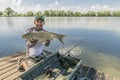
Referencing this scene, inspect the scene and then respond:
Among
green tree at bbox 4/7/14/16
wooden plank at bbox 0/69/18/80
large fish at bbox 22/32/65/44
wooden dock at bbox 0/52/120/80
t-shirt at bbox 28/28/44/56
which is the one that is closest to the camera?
large fish at bbox 22/32/65/44

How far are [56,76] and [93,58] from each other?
718 cm

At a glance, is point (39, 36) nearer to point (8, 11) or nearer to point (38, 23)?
point (38, 23)

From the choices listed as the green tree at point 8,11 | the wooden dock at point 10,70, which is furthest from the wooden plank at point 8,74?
the green tree at point 8,11

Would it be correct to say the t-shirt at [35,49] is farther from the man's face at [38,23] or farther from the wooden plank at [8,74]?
the wooden plank at [8,74]

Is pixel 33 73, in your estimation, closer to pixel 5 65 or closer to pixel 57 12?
pixel 5 65

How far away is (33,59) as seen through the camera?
5.18 m

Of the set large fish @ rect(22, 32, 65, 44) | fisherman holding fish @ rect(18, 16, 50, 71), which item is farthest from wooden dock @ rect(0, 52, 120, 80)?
large fish @ rect(22, 32, 65, 44)

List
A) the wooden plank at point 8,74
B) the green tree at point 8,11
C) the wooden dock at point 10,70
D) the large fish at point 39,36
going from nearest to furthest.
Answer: the large fish at point 39,36 → the wooden plank at point 8,74 → the wooden dock at point 10,70 → the green tree at point 8,11

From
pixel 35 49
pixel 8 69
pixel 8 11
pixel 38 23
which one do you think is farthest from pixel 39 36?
pixel 8 11

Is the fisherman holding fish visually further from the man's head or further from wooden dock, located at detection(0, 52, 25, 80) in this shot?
wooden dock, located at detection(0, 52, 25, 80)

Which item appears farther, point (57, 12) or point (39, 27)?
point (57, 12)

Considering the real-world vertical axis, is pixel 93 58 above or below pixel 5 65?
below

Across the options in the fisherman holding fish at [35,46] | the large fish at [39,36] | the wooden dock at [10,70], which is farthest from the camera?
the wooden dock at [10,70]

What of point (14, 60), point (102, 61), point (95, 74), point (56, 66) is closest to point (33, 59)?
point (56, 66)
